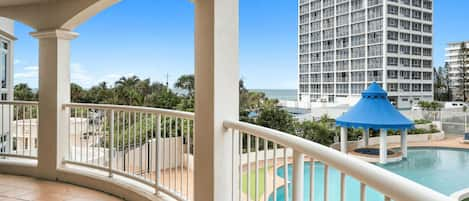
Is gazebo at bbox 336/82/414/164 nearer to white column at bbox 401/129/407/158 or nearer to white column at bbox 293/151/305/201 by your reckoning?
white column at bbox 401/129/407/158

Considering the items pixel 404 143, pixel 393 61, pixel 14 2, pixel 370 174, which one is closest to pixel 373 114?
pixel 404 143

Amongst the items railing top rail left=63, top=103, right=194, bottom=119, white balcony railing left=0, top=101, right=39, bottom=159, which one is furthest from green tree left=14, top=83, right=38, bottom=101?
railing top rail left=63, top=103, right=194, bottom=119

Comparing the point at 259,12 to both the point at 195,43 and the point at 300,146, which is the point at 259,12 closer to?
the point at 195,43

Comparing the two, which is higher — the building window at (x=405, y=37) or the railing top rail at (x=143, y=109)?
the building window at (x=405, y=37)

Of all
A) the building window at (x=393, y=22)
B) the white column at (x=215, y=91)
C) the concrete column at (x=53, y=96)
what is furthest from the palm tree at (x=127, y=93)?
the white column at (x=215, y=91)

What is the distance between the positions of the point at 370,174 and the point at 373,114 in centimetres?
658

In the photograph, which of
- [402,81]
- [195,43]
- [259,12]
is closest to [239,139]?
[195,43]

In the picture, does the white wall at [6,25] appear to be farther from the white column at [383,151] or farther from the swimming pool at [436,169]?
the white column at [383,151]

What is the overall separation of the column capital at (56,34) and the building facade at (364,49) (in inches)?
113

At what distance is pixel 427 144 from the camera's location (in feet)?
15.7

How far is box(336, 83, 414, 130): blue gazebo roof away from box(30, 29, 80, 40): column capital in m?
4.53

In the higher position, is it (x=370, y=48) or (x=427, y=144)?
(x=370, y=48)

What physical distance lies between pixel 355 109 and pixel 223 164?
550cm

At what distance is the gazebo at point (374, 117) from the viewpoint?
6.01 metres
